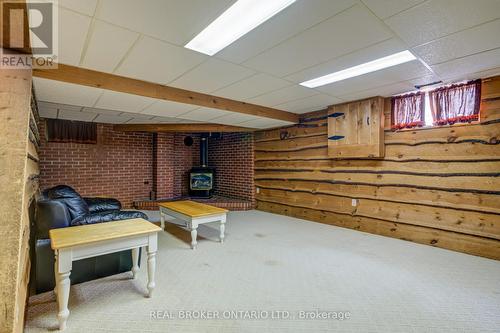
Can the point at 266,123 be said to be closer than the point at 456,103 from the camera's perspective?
No

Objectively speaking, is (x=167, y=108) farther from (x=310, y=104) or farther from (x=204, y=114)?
(x=310, y=104)

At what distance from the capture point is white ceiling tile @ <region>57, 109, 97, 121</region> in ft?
15.1

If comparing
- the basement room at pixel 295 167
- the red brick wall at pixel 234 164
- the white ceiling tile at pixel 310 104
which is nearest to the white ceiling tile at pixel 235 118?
the basement room at pixel 295 167

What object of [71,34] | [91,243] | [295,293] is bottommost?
[295,293]

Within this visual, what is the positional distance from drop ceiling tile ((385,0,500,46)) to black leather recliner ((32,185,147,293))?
311 cm

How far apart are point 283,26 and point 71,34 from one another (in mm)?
1693

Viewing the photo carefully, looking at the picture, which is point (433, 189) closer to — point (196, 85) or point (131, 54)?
point (196, 85)

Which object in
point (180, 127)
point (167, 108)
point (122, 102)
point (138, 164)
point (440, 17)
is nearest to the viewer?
point (440, 17)

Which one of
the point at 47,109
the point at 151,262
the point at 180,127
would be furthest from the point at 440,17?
the point at 47,109

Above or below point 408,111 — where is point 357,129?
below

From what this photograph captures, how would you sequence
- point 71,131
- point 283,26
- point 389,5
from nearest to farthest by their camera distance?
point 389,5
point 283,26
point 71,131

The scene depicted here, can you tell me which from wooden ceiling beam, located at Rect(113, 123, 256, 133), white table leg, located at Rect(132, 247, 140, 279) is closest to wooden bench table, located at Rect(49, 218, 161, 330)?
white table leg, located at Rect(132, 247, 140, 279)

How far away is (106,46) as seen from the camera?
222 centimetres

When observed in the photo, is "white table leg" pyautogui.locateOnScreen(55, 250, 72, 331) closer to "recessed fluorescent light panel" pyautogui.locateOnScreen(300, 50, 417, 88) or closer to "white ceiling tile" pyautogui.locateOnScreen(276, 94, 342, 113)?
"recessed fluorescent light panel" pyautogui.locateOnScreen(300, 50, 417, 88)
